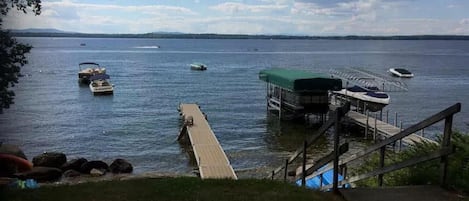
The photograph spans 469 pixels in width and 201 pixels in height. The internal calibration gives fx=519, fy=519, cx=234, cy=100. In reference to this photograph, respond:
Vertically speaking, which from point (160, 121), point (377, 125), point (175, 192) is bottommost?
point (160, 121)

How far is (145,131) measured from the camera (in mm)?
37188

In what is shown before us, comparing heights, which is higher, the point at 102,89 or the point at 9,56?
the point at 9,56

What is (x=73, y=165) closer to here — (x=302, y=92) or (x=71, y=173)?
(x=71, y=173)

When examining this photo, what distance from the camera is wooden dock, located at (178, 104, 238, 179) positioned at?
22.0 m

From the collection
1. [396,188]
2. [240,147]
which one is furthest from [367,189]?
[240,147]

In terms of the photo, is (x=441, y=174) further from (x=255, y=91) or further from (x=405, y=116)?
(x=255, y=91)

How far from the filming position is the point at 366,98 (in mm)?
40531

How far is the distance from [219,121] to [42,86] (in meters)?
38.2

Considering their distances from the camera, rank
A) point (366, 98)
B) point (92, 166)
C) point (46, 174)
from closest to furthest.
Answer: point (46, 174)
point (92, 166)
point (366, 98)

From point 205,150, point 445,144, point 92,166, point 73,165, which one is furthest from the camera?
point 205,150

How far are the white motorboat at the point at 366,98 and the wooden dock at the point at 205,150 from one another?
12.5m

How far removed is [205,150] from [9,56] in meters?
20.8

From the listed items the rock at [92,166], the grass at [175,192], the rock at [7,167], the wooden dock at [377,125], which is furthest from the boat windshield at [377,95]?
the rock at [7,167]

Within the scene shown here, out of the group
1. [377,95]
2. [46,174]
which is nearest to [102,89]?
[377,95]
